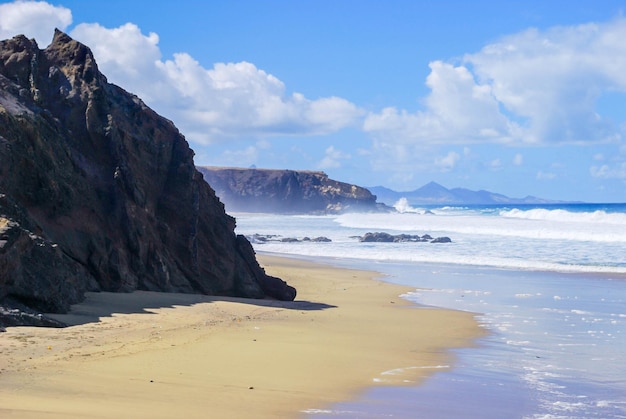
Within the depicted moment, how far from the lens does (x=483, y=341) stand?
12.6 metres

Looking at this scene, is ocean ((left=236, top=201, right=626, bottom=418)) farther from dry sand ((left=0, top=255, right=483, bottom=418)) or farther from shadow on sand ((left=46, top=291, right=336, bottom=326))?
shadow on sand ((left=46, top=291, right=336, bottom=326))

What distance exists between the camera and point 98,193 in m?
15.0

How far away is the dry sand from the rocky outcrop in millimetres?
128855

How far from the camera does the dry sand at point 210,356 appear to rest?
24.0ft

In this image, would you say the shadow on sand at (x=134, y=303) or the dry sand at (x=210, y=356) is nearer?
the dry sand at (x=210, y=356)

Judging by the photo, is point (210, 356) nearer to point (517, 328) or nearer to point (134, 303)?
point (134, 303)

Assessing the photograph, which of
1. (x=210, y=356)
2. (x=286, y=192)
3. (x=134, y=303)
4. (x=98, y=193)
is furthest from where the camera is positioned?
(x=286, y=192)

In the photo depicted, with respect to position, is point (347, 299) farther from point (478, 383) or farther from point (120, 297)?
point (478, 383)

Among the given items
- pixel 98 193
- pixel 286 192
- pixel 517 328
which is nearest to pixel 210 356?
pixel 98 193

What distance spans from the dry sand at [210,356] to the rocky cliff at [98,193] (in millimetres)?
819

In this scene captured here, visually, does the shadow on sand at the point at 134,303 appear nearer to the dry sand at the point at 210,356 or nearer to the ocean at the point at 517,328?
the dry sand at the point at 210,356

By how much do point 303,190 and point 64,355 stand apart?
14868 cm

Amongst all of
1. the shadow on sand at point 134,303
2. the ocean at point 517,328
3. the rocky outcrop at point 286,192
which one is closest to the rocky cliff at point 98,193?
the shadow on sand at point 134,303

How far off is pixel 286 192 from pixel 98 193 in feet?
471
